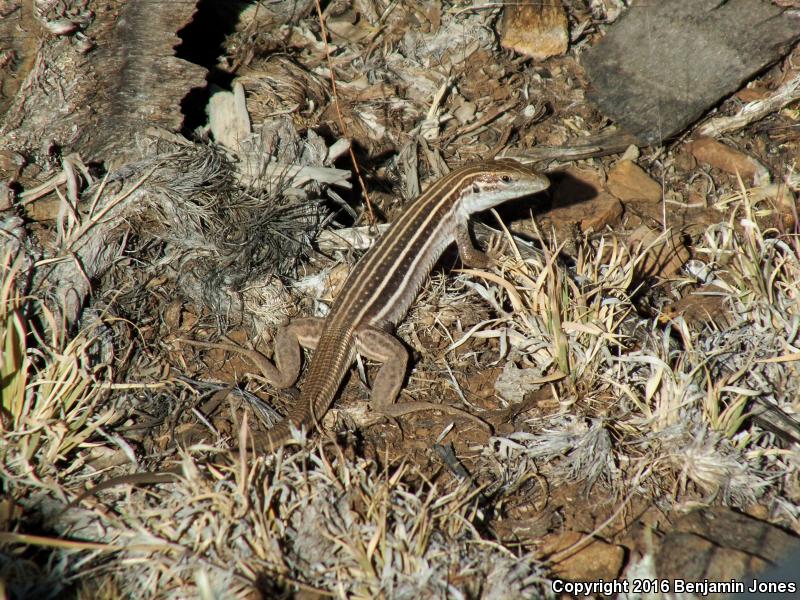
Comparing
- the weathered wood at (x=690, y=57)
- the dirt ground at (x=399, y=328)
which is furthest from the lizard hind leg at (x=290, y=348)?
the weathered wood at (x=690, y=57)

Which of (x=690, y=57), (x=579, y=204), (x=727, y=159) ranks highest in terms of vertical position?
(x=690, y=57)

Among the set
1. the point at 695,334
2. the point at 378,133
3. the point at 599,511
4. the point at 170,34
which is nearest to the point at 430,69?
the point at 378,133

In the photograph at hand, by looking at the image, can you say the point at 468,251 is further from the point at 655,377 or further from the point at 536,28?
the point at 536,28

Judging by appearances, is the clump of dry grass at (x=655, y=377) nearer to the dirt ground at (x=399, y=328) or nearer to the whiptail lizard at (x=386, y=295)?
the dirt ground at (x=399, y=328)

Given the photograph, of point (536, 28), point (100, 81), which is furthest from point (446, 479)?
point (536, 28)

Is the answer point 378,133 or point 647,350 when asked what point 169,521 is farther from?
point 378,133

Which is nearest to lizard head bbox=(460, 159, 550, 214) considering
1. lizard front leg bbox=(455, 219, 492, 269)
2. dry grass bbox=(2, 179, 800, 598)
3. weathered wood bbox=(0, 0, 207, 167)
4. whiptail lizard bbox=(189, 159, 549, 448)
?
whiptail lizard bbox=(189, 159, 549, 448)

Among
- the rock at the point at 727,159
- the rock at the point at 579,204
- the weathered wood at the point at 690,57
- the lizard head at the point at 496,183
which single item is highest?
the weathered wood at the point at 690,57

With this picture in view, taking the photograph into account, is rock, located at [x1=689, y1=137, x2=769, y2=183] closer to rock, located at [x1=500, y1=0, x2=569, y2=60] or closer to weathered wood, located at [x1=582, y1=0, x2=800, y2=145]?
weathered wood, located at [x1=582, y1=0, x2=800, y2=145]
